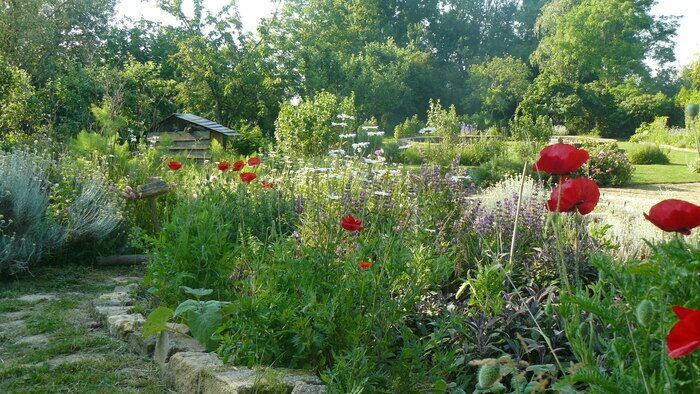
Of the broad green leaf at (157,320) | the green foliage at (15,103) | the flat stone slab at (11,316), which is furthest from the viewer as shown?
the green foliage at (15,103)

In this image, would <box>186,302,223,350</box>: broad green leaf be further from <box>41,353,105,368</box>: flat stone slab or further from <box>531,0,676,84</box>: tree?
<box>531,0,676,84</box>: tree

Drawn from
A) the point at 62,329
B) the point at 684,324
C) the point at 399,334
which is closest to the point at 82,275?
the point at 62,329

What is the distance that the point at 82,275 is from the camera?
546 cm

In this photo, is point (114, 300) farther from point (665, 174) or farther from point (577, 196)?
point (665, 174)

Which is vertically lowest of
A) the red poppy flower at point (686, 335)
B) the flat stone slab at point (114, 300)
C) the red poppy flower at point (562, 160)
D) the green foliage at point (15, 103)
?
the flat stone slab at point (114, 300)

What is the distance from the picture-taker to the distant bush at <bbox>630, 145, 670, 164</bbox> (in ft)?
59.6

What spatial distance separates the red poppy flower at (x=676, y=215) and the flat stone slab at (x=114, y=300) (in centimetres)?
352

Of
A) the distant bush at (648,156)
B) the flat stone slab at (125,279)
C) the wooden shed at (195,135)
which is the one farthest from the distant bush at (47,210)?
the distant bush at (648,156)

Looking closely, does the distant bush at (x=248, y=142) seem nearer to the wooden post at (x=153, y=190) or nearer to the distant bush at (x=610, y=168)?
the distant bush at (x=610, y=168)

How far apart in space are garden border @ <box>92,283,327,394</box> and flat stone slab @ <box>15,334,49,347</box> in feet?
1.11

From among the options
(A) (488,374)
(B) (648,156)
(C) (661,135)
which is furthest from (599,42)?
(A) (488,374)

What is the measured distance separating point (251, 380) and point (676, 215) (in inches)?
63.6

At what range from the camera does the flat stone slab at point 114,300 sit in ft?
13.7

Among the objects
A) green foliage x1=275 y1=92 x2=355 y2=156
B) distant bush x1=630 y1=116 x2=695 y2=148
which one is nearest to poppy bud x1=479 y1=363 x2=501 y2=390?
green foliage x1=275 y1=92 x2=355 y2=156
